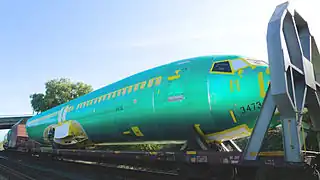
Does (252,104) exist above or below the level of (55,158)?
above

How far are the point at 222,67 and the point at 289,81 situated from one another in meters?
2.31

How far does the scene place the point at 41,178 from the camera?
1201cm

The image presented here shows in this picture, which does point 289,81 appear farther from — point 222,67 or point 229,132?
point 229,132

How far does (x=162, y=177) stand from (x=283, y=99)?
20.0 ft

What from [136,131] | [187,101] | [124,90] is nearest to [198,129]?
[187,101]

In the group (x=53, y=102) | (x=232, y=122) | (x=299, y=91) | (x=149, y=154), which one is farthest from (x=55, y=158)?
(x=53, y=102)

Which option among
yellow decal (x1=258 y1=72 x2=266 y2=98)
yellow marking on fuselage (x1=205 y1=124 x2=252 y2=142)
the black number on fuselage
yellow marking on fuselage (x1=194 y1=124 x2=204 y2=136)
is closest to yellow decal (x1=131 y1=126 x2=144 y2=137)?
yellow marking on fuselage (x1=194 y1=124 x2=204 y2=136)

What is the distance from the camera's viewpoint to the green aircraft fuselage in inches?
247

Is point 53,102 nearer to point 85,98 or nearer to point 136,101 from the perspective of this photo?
point 85,98

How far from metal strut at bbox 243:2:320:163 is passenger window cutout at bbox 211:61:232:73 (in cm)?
168

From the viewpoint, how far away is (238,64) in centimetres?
663

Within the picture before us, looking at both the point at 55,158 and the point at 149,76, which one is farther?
the point at 55,158

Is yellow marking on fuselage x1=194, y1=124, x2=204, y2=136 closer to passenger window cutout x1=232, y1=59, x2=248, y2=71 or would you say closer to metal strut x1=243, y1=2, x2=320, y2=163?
passenger window cutout x1=232, y1=59, x2=248, y2=71

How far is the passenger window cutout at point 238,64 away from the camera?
6.52 meters
